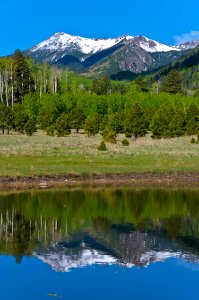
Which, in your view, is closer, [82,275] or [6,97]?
[82,275]

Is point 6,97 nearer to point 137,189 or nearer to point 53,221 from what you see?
point 137,189

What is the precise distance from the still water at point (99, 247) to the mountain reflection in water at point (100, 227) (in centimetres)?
5

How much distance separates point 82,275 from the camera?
20250 millimetres

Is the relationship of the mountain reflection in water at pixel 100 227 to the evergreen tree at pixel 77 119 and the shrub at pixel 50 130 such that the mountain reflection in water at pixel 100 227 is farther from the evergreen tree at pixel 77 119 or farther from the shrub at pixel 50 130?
the evergreen tree at pixel 77 119

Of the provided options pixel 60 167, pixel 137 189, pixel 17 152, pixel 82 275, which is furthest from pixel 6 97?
pixel 82 275

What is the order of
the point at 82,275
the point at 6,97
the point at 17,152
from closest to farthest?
the point at 82,275, the point at 17,152, the point at 6,97

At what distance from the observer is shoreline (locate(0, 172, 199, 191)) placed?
46.9 m

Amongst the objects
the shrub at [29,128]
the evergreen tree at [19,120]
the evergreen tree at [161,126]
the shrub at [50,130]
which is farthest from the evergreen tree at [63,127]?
the evergreen tree at [161,126]

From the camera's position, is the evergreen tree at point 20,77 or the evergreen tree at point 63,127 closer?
the evergreen tree at point 63,127

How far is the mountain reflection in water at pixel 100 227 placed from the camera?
23266 mm

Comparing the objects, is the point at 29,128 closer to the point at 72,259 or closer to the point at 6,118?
the point at 6,118

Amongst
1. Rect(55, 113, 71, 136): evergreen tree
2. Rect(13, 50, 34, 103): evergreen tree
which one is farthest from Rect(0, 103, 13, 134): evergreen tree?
Rect(13, 50, 34, 103): evergreen tree

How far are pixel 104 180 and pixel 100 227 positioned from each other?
20094mm

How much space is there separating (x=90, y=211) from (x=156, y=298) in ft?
58.7
